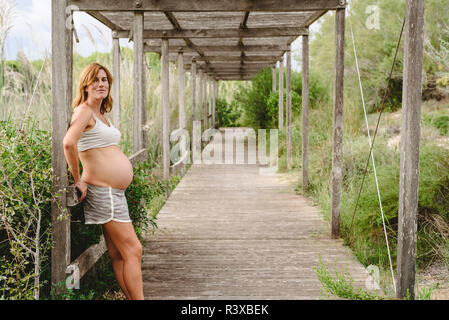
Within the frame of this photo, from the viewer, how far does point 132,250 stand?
3.17 metres

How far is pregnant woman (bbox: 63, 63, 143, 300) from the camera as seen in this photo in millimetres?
3049

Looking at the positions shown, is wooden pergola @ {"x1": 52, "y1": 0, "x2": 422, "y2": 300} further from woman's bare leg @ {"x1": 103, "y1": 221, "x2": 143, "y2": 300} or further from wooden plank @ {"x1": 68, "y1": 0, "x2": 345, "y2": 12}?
woman's bare leg @ {"x1": 103, "y1": 221, "x2": 143, "y2": 300}

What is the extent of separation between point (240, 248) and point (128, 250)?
89.7 inches

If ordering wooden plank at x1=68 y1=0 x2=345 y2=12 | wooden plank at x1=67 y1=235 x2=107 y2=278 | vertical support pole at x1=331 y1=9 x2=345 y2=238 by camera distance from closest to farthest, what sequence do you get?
wooden plank at x1=67 y1=235 x2=107 y2=278, wooden plank at x1=68 y1=0 x2=345 y2=12, vertical support pole at x1=331 y1=9 x2=345 y2=238

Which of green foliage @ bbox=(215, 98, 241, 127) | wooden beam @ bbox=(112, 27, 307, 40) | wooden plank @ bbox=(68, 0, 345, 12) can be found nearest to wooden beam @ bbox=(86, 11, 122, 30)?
wooden beam @ bbox=(112, 27, 307, 40)

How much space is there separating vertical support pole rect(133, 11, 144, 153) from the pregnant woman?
2303 mm

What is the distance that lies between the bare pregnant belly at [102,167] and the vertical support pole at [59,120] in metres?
0.16

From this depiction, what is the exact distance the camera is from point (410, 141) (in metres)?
3.43

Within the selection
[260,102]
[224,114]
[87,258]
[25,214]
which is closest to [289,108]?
[260,102]

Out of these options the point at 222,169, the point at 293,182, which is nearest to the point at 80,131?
the point at 293,182

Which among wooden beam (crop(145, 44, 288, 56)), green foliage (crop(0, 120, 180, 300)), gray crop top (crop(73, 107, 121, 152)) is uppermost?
wooden beam (crop(145, 44, 288, 56))

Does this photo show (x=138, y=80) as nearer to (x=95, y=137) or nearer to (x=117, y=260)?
(x=95, y=137)

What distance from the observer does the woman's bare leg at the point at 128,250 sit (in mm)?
3121

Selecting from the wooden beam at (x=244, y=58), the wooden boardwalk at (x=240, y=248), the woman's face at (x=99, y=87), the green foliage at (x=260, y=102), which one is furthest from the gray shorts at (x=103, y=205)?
the green foliage at (x=260, y=102)
